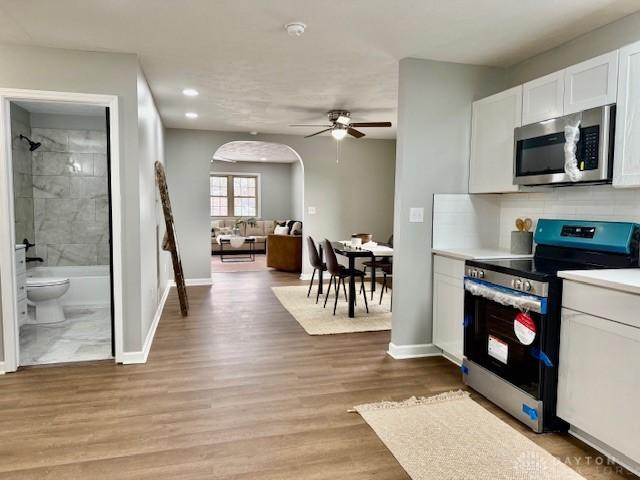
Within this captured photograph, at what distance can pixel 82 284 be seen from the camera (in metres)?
5.49

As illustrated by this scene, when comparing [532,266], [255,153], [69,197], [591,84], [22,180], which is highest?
[255,153]

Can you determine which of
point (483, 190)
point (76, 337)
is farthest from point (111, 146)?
point (483, 190)

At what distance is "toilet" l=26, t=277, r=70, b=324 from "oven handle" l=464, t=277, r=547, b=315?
4124 mm

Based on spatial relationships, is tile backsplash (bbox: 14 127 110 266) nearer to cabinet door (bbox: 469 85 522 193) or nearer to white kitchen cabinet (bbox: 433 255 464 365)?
A: white kitchen cabinet (bbox: 433 255 464 365)

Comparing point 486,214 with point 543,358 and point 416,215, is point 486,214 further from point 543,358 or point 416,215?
point 543,358

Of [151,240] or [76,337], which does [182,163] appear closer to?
[151,240]

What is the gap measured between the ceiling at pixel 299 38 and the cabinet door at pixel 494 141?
0.39 m

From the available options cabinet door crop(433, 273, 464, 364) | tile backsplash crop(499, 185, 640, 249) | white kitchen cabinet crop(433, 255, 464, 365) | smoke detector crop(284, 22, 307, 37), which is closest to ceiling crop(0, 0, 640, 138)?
smoke detector crop(284, 22, 307, 37)

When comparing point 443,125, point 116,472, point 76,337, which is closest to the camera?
point 116,472

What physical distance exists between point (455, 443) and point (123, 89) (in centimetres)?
335

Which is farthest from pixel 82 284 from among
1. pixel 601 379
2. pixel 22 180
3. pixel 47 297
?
pixel 601 379

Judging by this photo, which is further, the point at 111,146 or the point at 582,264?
the point at 111,146

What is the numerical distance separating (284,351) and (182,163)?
4.22 metres

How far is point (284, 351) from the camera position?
383cm
